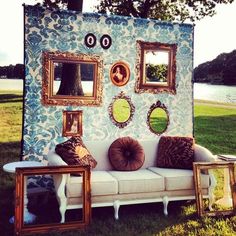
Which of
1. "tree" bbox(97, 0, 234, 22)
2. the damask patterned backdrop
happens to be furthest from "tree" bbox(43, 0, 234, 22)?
the damask patterned backdrop

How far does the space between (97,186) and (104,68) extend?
7.30 feet

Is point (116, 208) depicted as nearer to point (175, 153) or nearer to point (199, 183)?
point (199, 183)

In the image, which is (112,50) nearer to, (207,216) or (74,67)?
(74,67)

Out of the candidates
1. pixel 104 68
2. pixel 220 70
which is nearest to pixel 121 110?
pixel 104 68

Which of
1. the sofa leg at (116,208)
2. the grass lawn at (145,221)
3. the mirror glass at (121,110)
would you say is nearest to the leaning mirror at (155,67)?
the mirror glass at (121,110)

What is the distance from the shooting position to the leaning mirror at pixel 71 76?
20.4ft

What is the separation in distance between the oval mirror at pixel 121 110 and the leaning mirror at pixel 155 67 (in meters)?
0.28

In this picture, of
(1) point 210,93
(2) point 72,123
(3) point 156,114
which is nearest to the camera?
(2) point 72,123

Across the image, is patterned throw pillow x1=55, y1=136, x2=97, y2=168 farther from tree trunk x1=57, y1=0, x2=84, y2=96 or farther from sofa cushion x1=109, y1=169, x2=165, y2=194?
tree trunk x1=57, y1=0, x2=84, y2=96

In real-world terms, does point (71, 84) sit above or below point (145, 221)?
above

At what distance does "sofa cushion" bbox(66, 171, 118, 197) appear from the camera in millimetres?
4980

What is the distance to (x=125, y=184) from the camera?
526cm

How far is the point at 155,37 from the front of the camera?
6.78 m

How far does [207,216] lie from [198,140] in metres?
7.01
